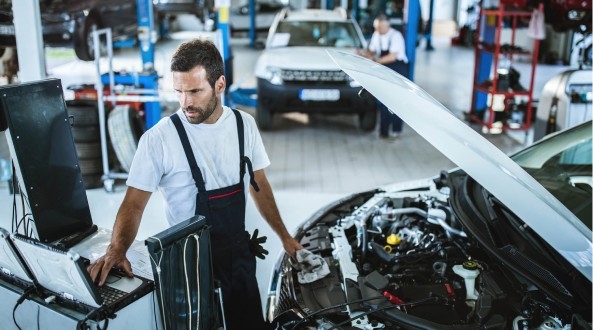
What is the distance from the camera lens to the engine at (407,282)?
211 centimetres

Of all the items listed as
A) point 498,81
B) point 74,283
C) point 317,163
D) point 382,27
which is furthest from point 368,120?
point 74,283

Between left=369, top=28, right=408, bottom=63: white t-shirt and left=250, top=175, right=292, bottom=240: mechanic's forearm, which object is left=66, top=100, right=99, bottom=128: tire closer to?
left=250, top=175, right=292, bottom=240: mechanic's forearm

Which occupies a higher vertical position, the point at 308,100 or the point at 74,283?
the point at 74,283

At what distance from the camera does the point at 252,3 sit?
16609 millimetres

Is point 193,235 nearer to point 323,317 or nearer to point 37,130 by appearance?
point 323,317

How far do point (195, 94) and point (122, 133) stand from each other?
3.48 meters

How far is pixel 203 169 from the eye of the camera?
2369 millimetres

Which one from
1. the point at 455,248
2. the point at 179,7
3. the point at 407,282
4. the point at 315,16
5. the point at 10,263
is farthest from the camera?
the point at 179,7

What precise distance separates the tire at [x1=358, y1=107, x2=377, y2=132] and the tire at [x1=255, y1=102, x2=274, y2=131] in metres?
1.23

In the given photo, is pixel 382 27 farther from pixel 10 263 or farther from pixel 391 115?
pixel 10 263

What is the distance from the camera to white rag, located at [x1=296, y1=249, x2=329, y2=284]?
248 cm

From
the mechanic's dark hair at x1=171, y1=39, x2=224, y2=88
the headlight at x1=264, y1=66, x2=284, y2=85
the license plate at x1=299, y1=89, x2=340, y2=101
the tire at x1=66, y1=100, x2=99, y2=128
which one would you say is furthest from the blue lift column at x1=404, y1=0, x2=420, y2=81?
the mechanic's dark hair at x1=171, y1=39, x2=224, y2=88

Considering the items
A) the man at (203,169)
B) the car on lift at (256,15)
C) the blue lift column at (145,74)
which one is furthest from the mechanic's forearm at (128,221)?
the car on lift at (256,15)

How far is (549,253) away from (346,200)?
135 cm
